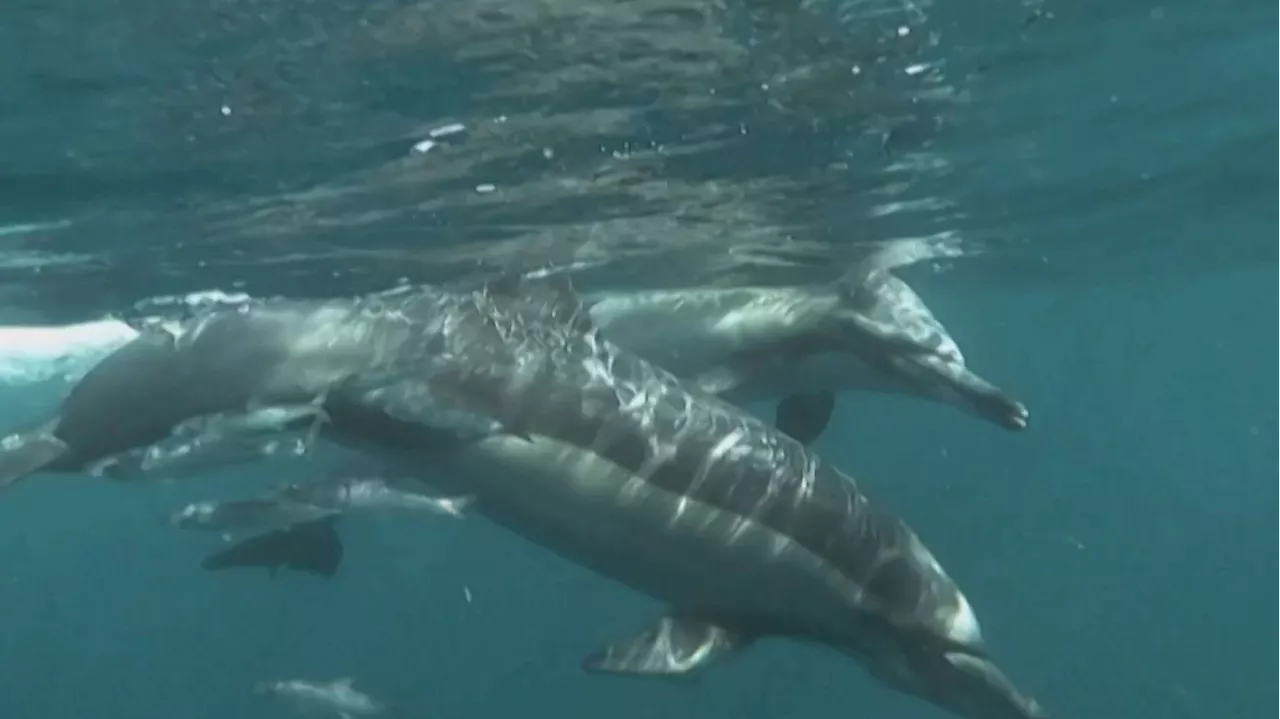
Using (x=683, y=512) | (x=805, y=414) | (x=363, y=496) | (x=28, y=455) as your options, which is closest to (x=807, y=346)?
(x=805, y=414)

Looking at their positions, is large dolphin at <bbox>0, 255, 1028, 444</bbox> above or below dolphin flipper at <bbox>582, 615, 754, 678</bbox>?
below

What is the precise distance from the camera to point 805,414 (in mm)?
15305

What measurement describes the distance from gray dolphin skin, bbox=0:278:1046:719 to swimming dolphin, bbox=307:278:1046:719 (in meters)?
0.01

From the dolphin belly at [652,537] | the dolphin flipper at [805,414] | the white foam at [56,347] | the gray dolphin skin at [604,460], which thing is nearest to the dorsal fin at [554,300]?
the gray dolphin skin at [604,460]

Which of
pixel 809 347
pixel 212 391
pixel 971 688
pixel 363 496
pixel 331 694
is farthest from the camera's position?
pixel 331 694

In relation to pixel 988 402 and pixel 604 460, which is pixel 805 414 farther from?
pixel 604 460

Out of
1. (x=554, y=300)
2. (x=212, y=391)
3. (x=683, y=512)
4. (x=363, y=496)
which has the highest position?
(x=212, y=391)

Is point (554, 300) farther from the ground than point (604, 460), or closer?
farther from the ground

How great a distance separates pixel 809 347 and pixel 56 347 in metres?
17.4

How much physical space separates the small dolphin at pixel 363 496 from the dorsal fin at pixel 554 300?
1.76m

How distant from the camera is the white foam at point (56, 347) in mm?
23408

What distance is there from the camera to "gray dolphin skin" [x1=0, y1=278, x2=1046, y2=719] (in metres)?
8.23

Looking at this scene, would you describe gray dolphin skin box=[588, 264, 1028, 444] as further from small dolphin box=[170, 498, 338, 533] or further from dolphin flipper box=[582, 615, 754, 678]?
small dolphin box=[170, 498, 338, 533]

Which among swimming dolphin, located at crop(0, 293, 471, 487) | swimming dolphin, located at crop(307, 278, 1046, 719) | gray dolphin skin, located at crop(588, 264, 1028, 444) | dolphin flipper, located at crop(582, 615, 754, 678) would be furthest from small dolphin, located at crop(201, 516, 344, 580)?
gray dolphin skin, located at crop(588, 264, 1028, 444)
